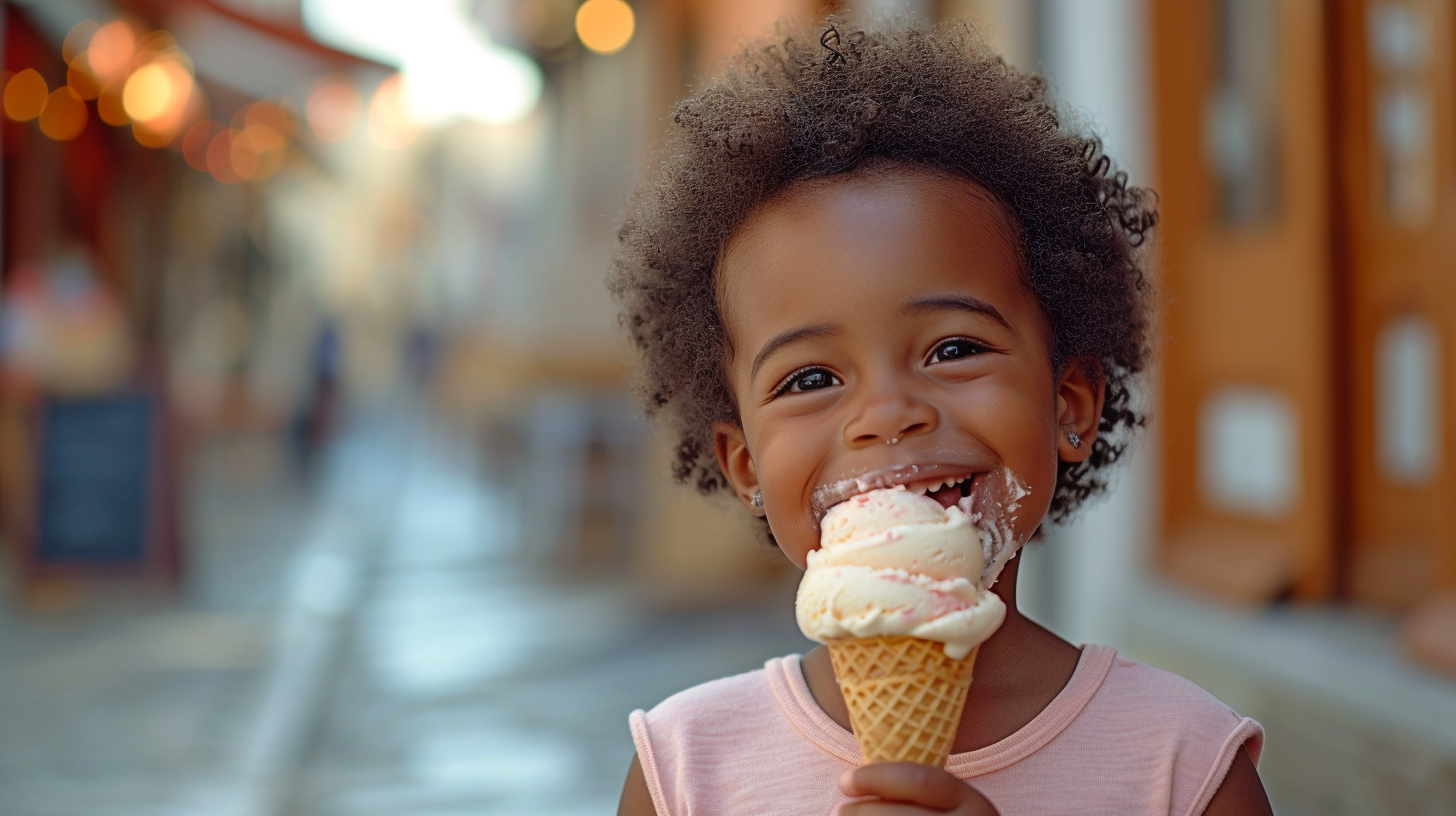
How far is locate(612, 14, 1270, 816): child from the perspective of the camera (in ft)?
4.53

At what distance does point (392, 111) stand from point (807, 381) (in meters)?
16.9

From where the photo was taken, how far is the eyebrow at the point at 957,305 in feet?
4.51

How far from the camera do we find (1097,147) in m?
1.67

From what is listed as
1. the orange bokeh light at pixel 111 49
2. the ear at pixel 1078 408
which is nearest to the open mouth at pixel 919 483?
the ear at pixel 1078 408

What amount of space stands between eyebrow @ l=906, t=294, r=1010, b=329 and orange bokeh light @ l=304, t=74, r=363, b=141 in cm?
1415

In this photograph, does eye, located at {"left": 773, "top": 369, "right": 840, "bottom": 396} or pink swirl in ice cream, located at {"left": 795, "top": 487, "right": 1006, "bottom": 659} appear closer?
pink swirl in ice cream, located at {"left": 795, "top": 487, "right": 1006, "bottom": 659}

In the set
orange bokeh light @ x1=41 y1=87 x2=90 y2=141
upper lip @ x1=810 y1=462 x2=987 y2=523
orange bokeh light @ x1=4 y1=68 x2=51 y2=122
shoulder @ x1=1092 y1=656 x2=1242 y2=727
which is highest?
orange bokeh light @ x1=41 y1=87 x2=90 y2=141

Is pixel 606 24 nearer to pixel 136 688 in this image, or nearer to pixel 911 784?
pixel 136 688

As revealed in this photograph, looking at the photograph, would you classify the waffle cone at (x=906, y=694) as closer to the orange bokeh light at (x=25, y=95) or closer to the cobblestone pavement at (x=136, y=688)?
the cobblestone pavement at (x=136, y=688)

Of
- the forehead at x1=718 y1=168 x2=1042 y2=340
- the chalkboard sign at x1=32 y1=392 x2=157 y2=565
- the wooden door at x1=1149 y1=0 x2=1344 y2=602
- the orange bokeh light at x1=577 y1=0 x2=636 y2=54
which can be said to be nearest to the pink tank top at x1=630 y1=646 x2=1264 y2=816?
the forehead at x1=718 y1=168 x2=1042 y2=340

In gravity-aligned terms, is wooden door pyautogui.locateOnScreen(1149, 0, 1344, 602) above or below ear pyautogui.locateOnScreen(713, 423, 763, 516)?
above

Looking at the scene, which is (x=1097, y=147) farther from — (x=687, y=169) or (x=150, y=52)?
(x=150, y=52)

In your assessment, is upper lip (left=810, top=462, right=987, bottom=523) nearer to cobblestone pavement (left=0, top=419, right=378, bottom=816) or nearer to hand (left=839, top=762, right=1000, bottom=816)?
hand (left=839, top=762, right=1000, bottom=816)

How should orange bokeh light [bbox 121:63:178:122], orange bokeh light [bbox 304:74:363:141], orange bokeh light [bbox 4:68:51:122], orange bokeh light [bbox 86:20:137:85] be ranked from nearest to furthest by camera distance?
orange bokeh light [bbox 4:68:51:122], orange bokeh light [bbox 86:20:137:85], orange bokeh light [bbox 121:63:178:122], orange bokeh light [bbox 304:74:363:141]
